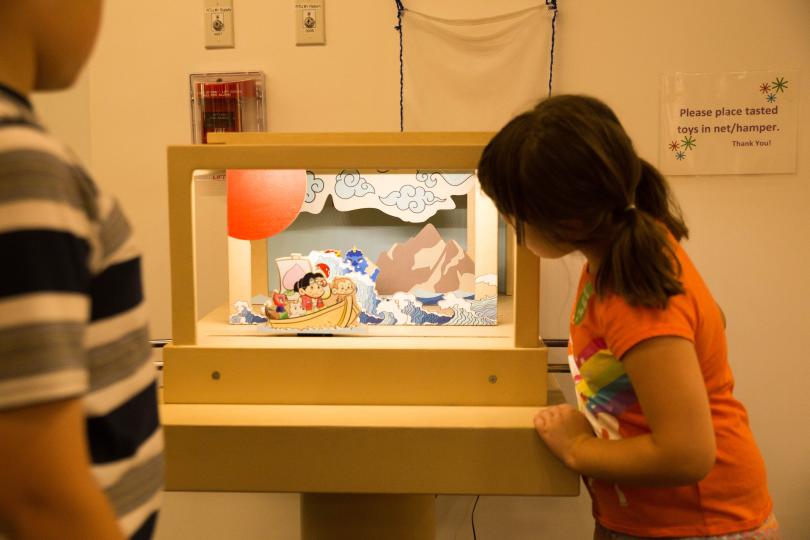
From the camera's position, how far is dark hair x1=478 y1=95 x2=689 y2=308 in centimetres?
76

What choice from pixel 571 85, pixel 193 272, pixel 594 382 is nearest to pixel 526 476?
pixel 594 382

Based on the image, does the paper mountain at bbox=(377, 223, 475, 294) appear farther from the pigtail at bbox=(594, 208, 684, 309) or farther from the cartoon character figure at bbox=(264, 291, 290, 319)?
the pigtail at bbox=(594, 208, 684, 309)

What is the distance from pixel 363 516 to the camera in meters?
1.00

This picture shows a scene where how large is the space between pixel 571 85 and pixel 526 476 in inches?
38.6

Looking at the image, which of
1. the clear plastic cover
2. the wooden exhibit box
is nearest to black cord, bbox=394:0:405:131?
the clear plastic cover

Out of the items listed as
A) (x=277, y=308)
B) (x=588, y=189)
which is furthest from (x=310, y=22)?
(x=588, y=189)

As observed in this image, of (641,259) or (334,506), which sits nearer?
(641,259)

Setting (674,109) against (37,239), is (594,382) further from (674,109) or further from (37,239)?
(674,109)

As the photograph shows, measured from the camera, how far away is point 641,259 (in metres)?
0.77

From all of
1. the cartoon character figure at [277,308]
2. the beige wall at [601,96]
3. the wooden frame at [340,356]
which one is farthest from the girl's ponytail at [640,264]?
the beige wall at [601,96]

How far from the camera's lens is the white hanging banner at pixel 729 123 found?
5.07ft

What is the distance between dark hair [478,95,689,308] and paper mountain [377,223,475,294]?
0.41 metres

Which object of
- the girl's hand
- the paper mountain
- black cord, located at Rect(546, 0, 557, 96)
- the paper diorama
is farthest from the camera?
black cord, located at Rect(546, 0, 557, 96)

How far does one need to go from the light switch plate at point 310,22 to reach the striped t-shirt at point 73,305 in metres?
1.19
